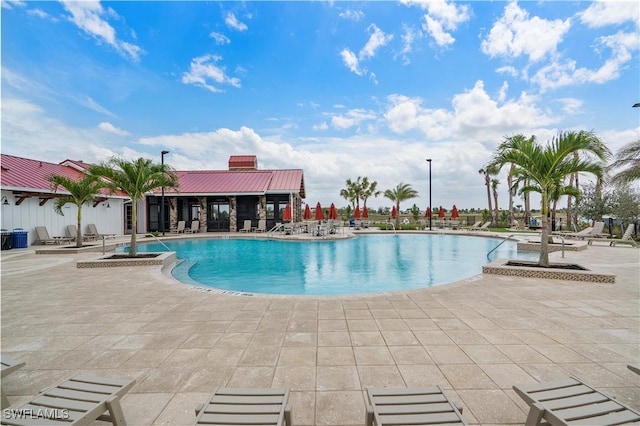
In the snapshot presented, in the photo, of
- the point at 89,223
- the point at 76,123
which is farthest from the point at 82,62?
the point at 89,223

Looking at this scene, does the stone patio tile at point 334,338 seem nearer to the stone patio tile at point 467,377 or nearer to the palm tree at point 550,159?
the stone patio tile at point 467,377

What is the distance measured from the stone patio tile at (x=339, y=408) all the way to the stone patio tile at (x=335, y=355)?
1.80 feet

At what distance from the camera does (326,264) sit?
11445 mm

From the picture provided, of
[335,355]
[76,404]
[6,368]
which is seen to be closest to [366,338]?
[335,355]

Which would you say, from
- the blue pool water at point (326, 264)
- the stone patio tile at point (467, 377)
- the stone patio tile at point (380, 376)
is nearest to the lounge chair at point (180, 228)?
the blue pool water at point (326, 264)

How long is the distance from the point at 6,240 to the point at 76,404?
58.8 ft

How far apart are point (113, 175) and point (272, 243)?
337 inches

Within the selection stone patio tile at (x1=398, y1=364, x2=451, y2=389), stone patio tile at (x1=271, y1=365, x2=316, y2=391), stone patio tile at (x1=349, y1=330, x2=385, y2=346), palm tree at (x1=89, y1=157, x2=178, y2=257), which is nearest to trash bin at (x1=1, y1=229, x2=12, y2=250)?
palm tree at (x1=89, y1=157, x2=178, y2=257)

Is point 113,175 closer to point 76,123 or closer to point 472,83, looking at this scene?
point 76,123

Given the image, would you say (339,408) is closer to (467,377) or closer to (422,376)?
(422,376)

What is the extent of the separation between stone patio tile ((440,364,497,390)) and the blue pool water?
4.78 meters

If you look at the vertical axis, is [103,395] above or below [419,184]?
below

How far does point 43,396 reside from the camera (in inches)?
83.4

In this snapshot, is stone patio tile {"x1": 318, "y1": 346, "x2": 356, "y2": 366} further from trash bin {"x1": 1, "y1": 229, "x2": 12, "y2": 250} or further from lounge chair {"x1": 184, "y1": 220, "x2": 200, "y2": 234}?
lounge chair {"x1": 184, "y1": 220, "x2": 200, "y2": 234}
